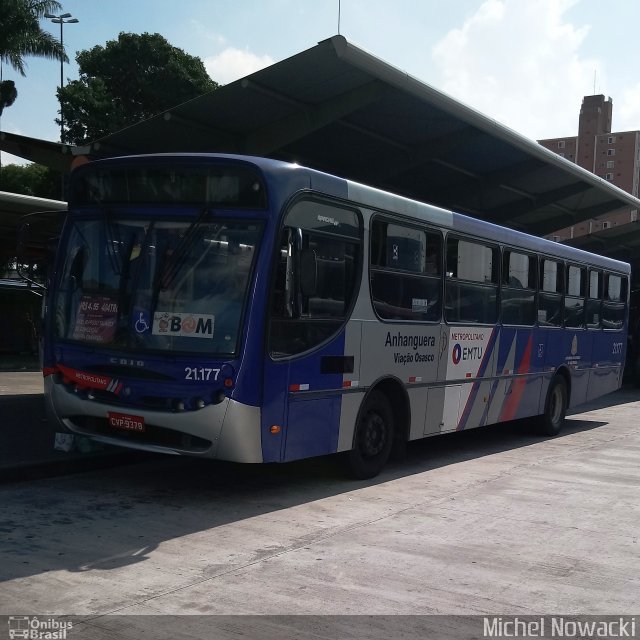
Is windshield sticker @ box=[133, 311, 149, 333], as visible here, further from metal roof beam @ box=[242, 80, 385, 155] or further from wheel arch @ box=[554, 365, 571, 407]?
wheel arch @ box=[554, 365, 571, 407]

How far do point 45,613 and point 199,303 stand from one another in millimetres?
3338

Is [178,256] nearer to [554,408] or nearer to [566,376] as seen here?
[554,408]

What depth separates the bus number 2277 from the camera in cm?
746

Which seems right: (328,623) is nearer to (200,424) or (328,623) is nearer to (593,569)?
(593,569)

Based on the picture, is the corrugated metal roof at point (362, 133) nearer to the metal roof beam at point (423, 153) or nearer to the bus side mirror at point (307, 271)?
the metal roof beam at point (423, 153)

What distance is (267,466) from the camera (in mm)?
9969

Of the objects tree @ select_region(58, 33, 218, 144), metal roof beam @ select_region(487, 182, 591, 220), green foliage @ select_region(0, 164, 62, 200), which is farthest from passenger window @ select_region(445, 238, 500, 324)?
green foliage @ select_region(0, 164, 62, 200)

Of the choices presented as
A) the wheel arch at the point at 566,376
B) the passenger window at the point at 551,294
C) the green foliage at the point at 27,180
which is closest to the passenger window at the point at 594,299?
the wheel arch at the point at 566,376

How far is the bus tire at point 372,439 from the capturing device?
9141mm

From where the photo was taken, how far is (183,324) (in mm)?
7672

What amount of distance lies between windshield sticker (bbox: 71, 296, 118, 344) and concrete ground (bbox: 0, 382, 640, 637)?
1496 millimetres

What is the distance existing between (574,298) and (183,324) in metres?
9.22

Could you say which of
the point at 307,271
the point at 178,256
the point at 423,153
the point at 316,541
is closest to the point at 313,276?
the point at 307,271

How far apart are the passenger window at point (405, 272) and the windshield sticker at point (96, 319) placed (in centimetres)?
274
